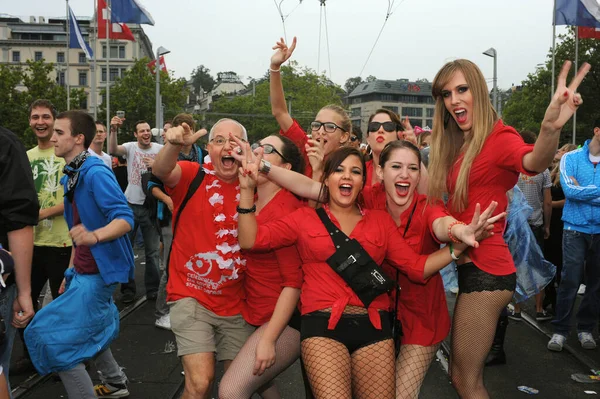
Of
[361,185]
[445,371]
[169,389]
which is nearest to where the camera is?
[361,185]

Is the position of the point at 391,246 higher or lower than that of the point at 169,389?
higher

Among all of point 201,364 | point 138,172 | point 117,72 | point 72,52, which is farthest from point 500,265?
point 72,52

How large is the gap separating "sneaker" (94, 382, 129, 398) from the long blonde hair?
300cm

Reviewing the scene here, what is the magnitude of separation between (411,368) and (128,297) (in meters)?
5.64

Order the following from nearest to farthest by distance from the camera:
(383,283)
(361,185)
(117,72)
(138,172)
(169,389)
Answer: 1. (383,283)
2. (361,185)
3. (169,389)
4. (138,172)
5. (117,72)

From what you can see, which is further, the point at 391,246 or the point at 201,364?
the point at 201,364

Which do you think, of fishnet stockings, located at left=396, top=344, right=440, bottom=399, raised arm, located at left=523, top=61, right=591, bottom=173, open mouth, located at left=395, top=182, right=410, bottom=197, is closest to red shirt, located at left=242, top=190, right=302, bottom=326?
open mouth, located at left=395, top=182, right=410, bottom=197

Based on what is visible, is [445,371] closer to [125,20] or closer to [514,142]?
[514,142]

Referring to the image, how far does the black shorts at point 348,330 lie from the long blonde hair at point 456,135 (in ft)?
2.60

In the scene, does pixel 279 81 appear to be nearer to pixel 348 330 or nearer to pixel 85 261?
pixel 85 261

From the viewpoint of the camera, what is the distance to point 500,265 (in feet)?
10.8

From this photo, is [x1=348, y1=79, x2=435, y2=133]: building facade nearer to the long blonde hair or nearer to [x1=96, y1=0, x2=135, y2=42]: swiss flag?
[x1=96, y1=0, x2=135, y2=42]: swiss flag

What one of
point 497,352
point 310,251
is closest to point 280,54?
point 310,251

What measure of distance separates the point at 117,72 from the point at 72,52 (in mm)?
11071
